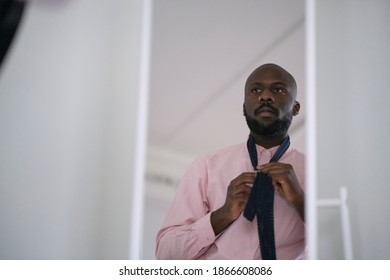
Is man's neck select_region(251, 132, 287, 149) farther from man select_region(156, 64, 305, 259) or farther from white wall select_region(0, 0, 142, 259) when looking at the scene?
white wall select_region(0, 0, 142, 259)

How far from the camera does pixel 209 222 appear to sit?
3.51 ft

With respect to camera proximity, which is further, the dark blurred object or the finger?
the finger

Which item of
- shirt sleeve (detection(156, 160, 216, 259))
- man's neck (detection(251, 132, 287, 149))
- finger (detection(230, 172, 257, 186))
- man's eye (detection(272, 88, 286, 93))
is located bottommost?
shirt sleeve (detection(156, 160, 216, 259))

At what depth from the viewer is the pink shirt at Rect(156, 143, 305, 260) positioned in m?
1.05

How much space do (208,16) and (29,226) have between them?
26.6 inches

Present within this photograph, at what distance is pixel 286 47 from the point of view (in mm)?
1142

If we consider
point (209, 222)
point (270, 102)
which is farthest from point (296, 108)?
point (209, 222)

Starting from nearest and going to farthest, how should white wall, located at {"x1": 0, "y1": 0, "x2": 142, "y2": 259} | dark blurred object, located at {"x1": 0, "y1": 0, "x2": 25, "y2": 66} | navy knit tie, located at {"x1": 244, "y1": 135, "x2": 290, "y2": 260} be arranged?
dark blurred object, located at {"x1": 0, "y1": 0, "x2": 25, "y2": 66} < navy knit tie, located at {"x1": 244, "y1": 135, "x2": 290, "y2": 260} < white wall, located at {"x1": 0, "y1": 0, "x2": 142, "y2": 259}

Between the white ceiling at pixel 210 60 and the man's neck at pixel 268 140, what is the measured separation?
32 mm

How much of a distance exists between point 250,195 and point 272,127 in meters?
0.16

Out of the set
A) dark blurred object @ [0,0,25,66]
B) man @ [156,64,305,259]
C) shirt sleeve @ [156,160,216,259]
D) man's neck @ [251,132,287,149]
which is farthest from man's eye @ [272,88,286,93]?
dark blurred object @ [0,0,25,66]

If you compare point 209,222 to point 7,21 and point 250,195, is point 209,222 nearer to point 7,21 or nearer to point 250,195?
point 250,195

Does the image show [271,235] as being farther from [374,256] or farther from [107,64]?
[107,64]

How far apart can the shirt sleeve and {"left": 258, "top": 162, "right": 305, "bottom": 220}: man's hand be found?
0.49ft
